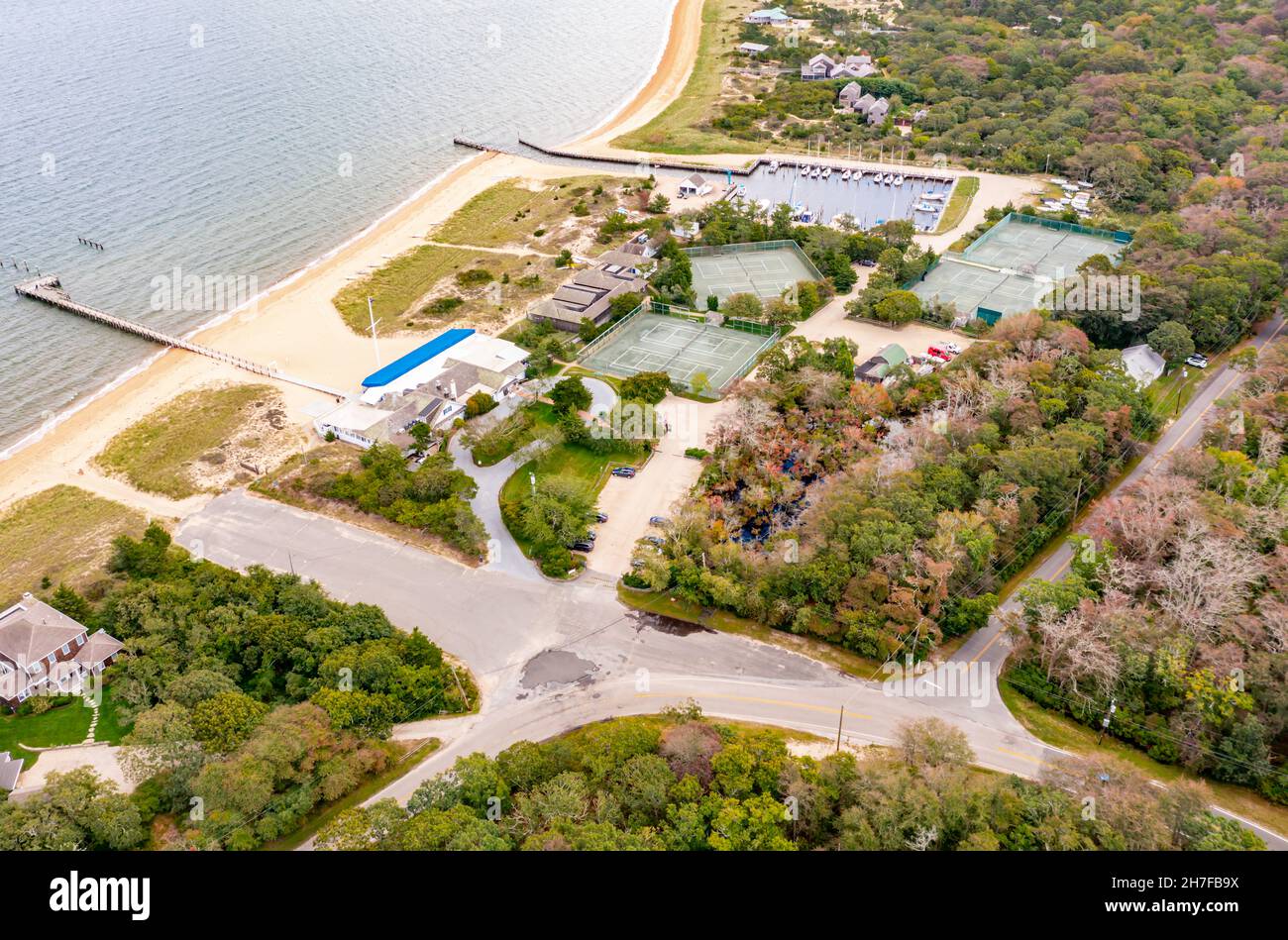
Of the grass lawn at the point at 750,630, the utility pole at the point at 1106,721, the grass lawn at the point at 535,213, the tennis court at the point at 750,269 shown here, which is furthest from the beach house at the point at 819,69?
the utility pole at the point at 1106,721

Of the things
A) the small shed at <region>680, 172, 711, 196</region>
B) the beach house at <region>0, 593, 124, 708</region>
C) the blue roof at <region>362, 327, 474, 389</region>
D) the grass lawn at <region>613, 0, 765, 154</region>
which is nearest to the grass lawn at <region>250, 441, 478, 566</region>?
the blue roof at <region>362, 327, 474, 389</region>

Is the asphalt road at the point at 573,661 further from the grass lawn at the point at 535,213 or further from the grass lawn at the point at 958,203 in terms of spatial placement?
the grass lawn at the point at 958,203

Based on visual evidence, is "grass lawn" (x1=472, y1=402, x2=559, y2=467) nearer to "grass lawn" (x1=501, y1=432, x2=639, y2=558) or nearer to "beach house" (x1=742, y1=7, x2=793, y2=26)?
"grass lawn" (x1=501, y1=432, x2=639, y2=558)

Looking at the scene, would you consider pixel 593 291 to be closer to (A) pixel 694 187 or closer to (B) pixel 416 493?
(B) pixel 416 493

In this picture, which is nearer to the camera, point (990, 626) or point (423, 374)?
point (990, 626)

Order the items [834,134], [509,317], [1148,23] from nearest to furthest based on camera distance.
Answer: [509,317], [834,134], [1148,23]

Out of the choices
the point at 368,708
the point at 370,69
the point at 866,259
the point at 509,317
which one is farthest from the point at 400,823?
the point at 370,69

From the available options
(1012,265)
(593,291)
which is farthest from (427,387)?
(1012,265)

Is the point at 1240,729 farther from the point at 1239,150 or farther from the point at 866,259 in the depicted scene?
the point at 1239,150
